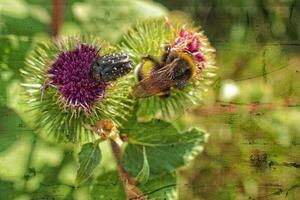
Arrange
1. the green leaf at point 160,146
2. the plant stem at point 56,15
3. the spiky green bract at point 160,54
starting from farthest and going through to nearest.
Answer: the plant stem at point 56,15
the green leaf at point 160,146
the spiky green bract at point 160,54

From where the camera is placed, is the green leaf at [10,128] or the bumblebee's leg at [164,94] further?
the green leaf at [10,128]

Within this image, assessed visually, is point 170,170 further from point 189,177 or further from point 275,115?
point 275,115

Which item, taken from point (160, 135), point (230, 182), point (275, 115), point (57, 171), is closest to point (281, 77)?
point (275, 115)

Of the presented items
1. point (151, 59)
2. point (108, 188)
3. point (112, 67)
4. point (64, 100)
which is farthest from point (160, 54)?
point (108, 188)

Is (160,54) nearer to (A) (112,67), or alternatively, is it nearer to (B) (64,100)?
(A) (112,67)

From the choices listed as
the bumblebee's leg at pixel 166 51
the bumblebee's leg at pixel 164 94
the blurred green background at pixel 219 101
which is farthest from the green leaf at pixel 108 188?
the bumblebee's leg at pixel 166 51

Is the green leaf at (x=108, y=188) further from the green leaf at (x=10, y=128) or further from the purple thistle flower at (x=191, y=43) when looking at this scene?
the purple thistle flower at (x=191, y=43)

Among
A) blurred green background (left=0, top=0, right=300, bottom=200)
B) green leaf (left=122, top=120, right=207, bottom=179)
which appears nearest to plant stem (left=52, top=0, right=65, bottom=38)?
blurred green background (left=0, top=0, right=300, bottom=200)
